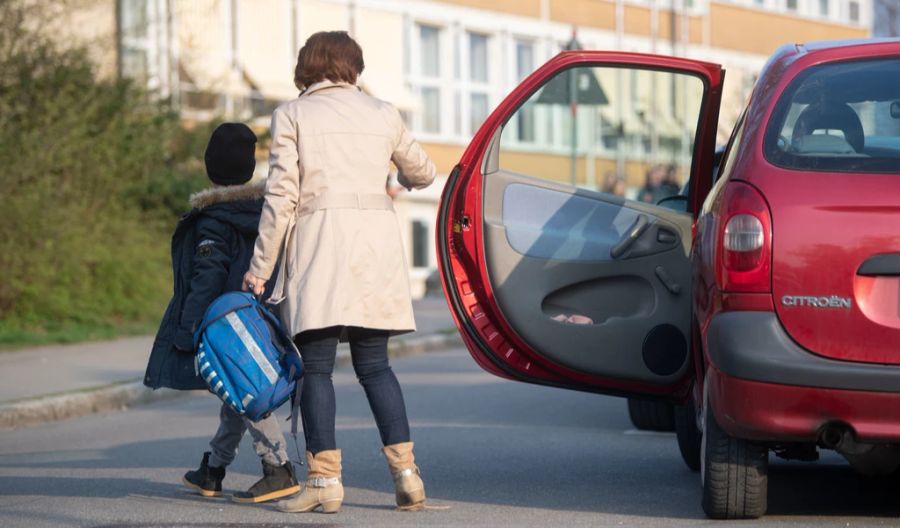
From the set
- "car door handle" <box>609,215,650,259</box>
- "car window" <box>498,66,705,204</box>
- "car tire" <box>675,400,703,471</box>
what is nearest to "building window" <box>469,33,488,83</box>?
"car window" <box>498,66,705,204</box>

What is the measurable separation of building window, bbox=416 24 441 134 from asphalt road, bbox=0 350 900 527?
21.6 m

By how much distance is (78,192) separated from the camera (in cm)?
1752

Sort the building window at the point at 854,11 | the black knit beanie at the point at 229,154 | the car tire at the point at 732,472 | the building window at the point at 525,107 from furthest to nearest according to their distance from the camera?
the building window at the point at 854,11, the building window at the point at 525,107, the black knit beanie at the point at 229,154, the car tire at the point at 732,472

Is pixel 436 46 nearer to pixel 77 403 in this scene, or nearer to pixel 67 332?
pixel 67 332

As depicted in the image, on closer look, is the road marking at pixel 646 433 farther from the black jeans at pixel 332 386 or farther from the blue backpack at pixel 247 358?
the blue backpack at pixel 247 358

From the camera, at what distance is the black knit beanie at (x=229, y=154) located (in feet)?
23.5

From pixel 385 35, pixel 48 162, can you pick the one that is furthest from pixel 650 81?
pixel 48 162

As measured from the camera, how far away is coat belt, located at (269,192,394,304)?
6.55 metres

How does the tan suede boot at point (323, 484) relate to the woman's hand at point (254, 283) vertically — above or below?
below

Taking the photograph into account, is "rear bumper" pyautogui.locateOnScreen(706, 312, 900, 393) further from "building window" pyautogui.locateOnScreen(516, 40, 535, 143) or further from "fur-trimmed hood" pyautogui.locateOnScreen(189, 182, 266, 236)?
"building window" pyautogui.locateOnScreen(516, 40, 535, 143)

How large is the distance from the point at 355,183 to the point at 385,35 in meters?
25.6

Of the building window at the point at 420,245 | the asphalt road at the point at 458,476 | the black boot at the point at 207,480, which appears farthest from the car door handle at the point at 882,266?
the building window at the point at 420,245

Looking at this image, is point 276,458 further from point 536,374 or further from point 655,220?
point 655,220

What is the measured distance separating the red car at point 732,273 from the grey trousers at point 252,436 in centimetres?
90
